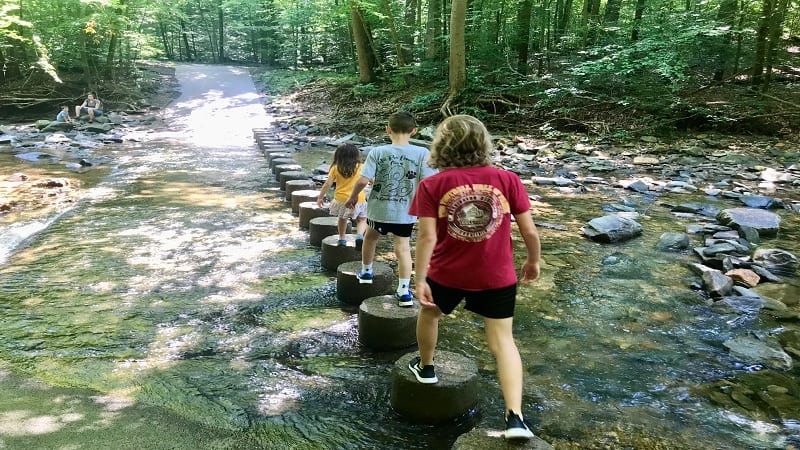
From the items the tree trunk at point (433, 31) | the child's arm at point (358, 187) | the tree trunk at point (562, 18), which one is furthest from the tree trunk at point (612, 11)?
the child's arm at point (358, 187)

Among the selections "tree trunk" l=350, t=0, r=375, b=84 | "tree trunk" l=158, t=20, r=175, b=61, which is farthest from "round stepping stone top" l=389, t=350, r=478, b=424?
"tree trunk" l=158, t=20, r=175, b=61

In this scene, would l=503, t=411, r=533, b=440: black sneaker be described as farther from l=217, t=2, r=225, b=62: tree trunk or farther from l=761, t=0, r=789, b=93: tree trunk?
l=217, t=2, r=225, b=62: tree trunk

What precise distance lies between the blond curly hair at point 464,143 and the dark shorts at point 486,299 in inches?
25.5

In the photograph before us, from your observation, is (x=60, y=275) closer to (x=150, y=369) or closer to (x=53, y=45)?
(x=150, y=369)

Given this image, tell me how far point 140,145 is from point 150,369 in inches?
581

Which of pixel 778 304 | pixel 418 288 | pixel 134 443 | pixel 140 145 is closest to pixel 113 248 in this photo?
pixel 134 443

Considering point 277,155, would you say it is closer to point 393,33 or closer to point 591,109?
point 591,109

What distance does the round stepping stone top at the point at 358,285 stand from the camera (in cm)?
478

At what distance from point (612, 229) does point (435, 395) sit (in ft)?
16.2

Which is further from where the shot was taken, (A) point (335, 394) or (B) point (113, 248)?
(B) point (113, 248)

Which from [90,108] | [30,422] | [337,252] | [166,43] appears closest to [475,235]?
[30,422]

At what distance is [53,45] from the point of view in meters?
22.1

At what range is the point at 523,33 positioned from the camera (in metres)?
17.3

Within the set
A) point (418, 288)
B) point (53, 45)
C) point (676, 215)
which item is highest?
point (53, 45)
